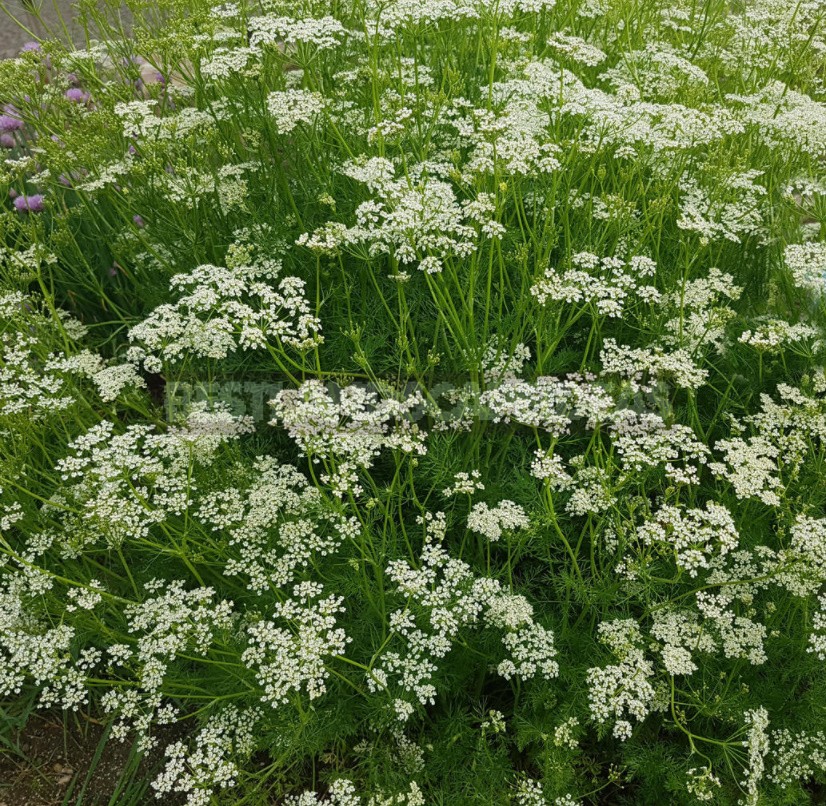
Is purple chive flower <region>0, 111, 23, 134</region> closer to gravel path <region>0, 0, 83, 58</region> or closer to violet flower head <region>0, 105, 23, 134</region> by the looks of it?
violet flower head <region>0, 105, 23, 134</region>

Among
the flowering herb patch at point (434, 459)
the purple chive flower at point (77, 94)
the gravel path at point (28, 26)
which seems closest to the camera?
the flowering herb patch at point (434, 459)

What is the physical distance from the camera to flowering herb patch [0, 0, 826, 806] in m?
3.09

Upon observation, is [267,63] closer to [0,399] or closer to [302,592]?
[0,399]

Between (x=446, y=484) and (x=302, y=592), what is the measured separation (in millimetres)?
1099

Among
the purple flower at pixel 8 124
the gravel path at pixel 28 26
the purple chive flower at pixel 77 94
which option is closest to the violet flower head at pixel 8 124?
the purple flower at pixel 8 124

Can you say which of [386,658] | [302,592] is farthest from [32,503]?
[386,658]

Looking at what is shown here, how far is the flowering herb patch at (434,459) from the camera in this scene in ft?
10.1

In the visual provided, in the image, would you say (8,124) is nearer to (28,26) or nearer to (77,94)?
(77,94)

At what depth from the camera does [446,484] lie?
3.82 m

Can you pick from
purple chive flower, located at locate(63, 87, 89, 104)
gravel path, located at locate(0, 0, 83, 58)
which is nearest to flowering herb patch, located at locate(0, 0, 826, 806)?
purple chive flower, located at locate(63, 87, 89, 104)

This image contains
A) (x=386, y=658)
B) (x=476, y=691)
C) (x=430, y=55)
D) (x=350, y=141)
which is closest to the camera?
(x=386, y=658)

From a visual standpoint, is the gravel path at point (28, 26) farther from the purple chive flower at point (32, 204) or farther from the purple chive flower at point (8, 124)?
the purple chive flower at point (32, 204)

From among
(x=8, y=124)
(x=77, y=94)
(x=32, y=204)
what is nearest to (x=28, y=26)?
(x=8, y=124)

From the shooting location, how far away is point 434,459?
3.67m
